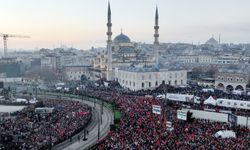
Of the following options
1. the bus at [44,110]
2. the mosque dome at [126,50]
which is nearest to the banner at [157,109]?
the bus at [44,110]

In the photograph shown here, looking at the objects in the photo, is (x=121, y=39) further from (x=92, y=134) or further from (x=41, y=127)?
(x=41, y=127)

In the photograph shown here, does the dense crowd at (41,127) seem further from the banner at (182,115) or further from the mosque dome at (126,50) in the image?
the mosque dome at (126,50)

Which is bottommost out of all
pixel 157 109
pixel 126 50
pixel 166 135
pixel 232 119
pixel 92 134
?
pixel 92 134

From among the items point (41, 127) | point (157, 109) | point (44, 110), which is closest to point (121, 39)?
point (44, 110)

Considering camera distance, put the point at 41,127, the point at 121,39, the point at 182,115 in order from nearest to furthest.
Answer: the point at 182,115 → the point at 41,127 → the point at 121,39

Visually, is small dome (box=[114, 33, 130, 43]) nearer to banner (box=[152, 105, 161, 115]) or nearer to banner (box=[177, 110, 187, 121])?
banner (box=[152, 105, 161, 115])
